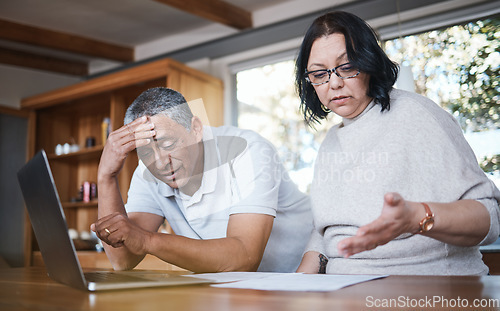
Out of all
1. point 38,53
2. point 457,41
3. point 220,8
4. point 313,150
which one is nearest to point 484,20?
point 457,41

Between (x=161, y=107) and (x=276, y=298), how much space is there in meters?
0.67

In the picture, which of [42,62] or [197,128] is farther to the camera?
[42,62]

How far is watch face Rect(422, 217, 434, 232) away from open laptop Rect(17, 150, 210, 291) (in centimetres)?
34

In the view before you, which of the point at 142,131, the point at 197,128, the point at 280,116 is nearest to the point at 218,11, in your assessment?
the point at 280,116

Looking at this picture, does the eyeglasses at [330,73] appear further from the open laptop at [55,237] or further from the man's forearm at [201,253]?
the open laptop at [55,237]

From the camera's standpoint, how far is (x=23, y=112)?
356 cm

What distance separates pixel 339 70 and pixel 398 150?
0.72ft

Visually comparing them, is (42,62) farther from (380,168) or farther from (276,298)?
(276,298)

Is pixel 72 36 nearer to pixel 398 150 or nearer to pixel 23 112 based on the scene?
pixel 23 112

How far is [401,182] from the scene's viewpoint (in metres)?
0.93

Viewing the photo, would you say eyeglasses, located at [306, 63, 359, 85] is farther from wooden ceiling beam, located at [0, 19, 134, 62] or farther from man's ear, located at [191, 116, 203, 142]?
wooden ceiling beam, located at [0, 19, 134, 62]

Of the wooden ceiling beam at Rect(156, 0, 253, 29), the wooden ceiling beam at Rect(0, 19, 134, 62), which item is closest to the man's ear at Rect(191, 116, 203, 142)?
the wooden ceiling beam at Rect(156, 0, 253, 29)

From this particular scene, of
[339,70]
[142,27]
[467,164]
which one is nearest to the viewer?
[467,164]

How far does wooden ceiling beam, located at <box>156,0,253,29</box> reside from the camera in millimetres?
2674
